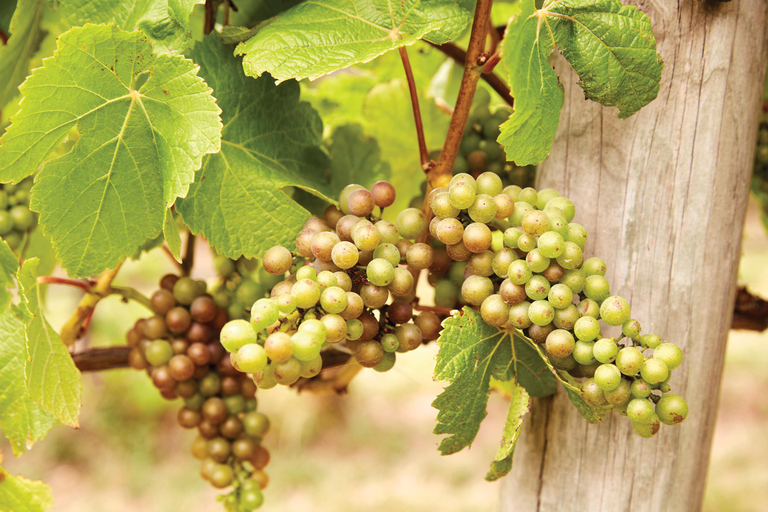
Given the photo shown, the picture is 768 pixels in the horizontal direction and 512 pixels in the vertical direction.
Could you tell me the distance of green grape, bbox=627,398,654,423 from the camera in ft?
1.74

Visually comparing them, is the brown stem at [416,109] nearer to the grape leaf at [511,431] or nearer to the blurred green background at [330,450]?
the grape leaf at [511,431]

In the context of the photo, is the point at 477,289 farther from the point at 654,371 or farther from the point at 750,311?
the point at 750,311

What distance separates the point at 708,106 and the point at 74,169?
0.71 metres

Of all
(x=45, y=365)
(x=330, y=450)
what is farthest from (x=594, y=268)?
(x=330, y=450)

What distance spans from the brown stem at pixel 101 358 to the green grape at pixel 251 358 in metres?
0.52

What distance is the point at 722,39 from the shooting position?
646 mm

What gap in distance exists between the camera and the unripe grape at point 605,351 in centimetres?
54

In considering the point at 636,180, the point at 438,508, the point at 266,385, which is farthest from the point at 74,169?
the point at 438,508

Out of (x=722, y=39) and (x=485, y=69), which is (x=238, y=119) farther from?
(x=722, y=39)

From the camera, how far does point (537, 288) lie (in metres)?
0.57

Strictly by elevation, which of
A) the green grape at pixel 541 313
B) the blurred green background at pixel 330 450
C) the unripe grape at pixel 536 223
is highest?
the unripe grape at pixel 536 223

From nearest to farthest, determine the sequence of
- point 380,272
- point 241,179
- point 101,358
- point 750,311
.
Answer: point 380,272
point 241,179
point 101,358
point 750,311

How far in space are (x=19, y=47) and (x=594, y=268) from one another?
2.66 feet

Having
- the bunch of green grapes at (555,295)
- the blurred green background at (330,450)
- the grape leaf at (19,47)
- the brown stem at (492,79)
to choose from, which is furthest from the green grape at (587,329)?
the blurred green background at (330,450)
